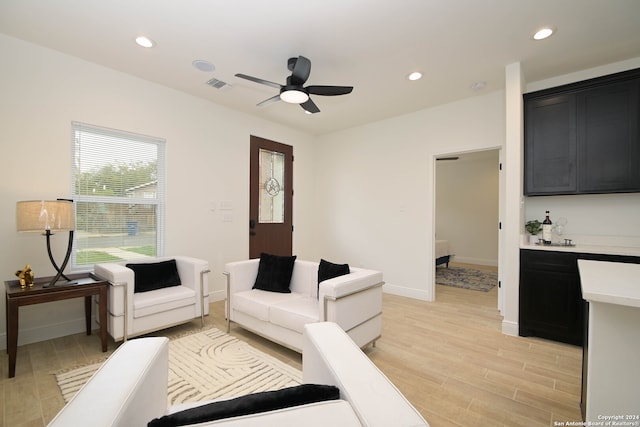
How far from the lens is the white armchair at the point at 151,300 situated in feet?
8.38

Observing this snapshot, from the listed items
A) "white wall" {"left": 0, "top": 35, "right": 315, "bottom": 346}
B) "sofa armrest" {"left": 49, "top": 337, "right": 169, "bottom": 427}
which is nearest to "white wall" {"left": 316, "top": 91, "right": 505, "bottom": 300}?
"white wall" {"left": 0, "top": 35, "right": 315, "bottom": 346}

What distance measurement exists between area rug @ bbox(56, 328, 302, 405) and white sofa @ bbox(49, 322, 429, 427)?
981 mm

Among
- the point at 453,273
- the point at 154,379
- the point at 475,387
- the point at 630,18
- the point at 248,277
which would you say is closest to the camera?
the point at 154,379

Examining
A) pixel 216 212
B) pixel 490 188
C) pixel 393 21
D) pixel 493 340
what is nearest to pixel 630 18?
pixel 393 21

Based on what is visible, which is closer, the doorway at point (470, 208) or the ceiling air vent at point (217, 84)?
the ceiling air vent at point (217, 84)

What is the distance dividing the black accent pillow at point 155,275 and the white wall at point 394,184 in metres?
2.96

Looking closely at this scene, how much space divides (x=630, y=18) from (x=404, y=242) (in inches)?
127

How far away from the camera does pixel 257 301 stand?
8.84 feet

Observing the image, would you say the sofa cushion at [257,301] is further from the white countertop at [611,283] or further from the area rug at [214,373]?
the white countertop at [611,283]

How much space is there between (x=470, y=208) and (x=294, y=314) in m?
6.54

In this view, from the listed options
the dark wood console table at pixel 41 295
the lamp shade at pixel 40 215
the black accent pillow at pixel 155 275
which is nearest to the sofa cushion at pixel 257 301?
the black accent pillow at pixel 155 275

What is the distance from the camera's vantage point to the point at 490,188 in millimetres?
7004

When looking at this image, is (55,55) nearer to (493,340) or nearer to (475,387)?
(475,387)

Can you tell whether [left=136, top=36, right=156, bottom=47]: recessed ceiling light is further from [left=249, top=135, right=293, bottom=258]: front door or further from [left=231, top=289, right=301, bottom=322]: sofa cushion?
[left=231, top=289, right=301, bottom=322]: sofa cushion
